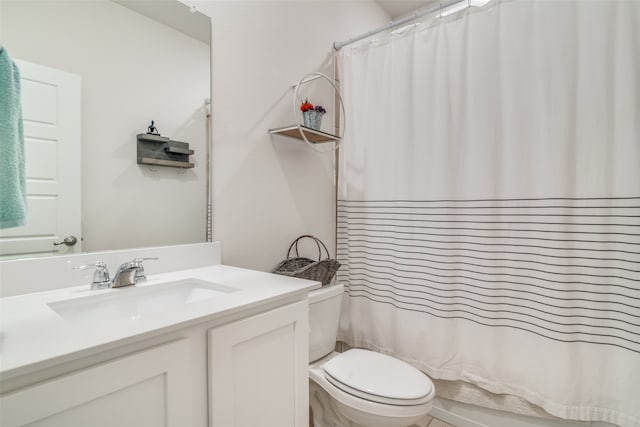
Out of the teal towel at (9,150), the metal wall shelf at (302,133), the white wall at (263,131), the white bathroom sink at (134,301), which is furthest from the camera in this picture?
the metal wall shelf at (302,133)

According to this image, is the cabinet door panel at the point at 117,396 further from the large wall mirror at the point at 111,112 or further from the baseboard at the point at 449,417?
the baseboard at the point at 449,417

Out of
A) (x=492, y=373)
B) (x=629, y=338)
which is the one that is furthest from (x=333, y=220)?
(x=629, y=338)

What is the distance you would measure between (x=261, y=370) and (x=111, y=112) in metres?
0.97

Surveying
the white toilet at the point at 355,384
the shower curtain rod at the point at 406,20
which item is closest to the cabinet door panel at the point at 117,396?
the white toilet at the point at 355,384

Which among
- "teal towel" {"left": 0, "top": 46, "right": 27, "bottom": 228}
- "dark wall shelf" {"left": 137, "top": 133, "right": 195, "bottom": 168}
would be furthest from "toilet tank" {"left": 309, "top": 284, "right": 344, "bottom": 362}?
"teal towel" {"left": 0, "top": 46, "right": 27, "bottom": 228}

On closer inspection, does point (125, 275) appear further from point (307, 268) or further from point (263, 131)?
point (263, 131)

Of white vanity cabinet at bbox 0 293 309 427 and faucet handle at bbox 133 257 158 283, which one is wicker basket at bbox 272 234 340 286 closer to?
white vanity cabinet at bbox 0 293 309 427

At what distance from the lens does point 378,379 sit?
1.29m

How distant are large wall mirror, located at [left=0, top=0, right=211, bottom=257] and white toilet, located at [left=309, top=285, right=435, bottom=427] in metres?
0.69

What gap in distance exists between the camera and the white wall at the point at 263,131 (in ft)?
4.58

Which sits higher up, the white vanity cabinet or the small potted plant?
the small potted plant

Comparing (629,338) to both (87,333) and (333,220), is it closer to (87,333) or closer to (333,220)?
(333,220)

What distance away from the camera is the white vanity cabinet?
1.80ft

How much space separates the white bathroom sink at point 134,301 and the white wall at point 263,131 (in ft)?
1.04
